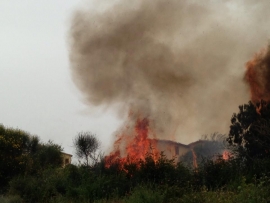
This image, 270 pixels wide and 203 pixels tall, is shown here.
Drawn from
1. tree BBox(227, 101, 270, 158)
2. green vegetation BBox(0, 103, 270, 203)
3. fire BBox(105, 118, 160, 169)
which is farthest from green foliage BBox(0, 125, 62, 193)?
tree BBox(227, 101, 270, 158)


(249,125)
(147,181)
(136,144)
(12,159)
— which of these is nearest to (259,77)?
(249,125)

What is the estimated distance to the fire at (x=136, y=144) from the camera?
87.6 ft

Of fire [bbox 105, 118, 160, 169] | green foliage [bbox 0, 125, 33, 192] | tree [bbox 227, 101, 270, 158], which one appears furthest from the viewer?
tree [bbox 227, 101, 270, 158]

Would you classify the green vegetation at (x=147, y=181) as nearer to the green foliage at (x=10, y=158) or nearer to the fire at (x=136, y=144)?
the green foliage at (x=10, y=158)

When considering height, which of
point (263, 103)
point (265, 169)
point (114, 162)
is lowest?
point (265, 169)

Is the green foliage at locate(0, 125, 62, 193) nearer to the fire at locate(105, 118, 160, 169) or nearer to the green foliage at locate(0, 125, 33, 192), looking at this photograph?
the green foliage at locate(0, 125, 33, 192)

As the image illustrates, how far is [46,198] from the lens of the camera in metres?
19.1

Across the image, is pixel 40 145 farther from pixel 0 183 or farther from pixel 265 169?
pixel 265 169

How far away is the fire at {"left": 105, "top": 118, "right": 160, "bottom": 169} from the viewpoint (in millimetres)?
26705

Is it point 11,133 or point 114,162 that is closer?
point 114,162

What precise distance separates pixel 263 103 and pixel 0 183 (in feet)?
77.9

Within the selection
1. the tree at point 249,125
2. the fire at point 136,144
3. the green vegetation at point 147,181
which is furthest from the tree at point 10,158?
the tree at point 249,125

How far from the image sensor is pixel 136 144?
1110 inches

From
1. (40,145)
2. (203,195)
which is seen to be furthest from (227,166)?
(40,145)
